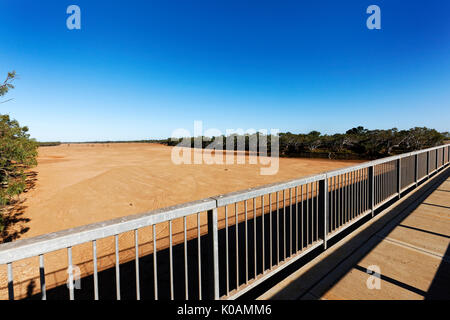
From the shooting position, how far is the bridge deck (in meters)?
2.17

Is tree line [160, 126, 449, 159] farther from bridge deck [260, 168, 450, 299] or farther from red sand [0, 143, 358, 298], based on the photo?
bridge deck [260, 168, 450, 299]

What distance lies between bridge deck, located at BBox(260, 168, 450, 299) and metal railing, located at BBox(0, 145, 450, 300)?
247 millimetres

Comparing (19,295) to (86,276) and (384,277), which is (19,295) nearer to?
(86,276)

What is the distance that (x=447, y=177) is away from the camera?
6902mm

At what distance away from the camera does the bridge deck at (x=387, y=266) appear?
2172 mm

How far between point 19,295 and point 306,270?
6468 mm

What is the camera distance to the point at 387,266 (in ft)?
8.44

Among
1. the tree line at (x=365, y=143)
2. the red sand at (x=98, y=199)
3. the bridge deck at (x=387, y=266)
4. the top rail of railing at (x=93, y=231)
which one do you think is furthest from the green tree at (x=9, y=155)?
the tree line at (x=365, y=143)

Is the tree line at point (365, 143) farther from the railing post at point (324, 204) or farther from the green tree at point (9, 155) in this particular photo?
the green tree at point (9, 155)

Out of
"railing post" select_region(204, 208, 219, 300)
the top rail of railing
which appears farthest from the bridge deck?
the top rail of railing

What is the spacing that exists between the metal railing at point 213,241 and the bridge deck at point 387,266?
0.25 meters

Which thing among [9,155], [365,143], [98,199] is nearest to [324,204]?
[9,155]

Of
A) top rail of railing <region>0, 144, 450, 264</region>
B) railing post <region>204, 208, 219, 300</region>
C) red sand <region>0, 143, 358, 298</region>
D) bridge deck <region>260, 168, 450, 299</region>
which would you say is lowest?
red sand <region>0, 143, 358, 298</region>

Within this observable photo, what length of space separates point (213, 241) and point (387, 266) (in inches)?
90.7
